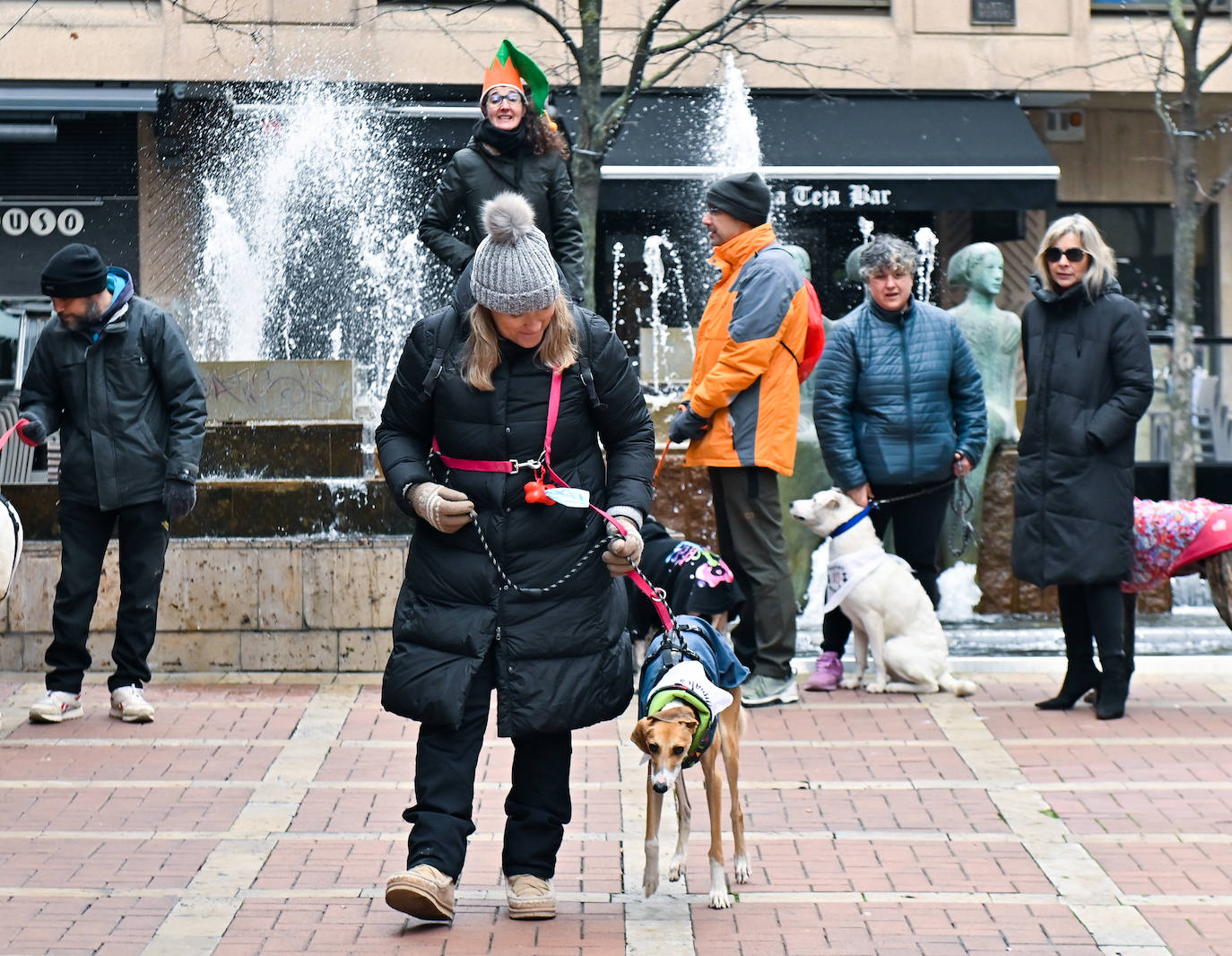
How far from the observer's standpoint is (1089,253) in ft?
24.6

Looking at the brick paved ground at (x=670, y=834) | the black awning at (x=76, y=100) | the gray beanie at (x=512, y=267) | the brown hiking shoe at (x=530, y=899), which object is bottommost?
the brick paved ground at (x=670, y=834)

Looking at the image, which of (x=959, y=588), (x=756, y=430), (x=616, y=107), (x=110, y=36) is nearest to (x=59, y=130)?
(x=110, y=36)

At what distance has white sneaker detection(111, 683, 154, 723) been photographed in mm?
7578

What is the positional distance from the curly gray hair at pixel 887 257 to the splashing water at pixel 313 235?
995cm

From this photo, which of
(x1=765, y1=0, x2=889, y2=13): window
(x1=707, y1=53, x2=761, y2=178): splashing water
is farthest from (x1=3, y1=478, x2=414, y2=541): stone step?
(x1=765, y1=0, x2=889, y2=13): window

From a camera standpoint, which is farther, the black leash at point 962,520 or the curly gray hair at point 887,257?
the black leash at point 962,520

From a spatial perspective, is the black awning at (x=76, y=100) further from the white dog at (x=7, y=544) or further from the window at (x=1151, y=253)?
the white dog at (x=7, y=544)

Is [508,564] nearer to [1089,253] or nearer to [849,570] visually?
[849,570]

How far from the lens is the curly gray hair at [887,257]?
805cm

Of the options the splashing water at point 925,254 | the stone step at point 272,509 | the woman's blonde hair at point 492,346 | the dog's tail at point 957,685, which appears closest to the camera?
the woman's blonde hair at point 492,346

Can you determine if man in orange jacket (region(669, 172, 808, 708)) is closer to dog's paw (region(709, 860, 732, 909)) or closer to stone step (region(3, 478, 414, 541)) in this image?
stone step (region(3, 478, 414, 541))

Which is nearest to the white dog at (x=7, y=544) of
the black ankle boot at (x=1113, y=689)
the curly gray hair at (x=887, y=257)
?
the curly gray hair at (x=887, y=257)

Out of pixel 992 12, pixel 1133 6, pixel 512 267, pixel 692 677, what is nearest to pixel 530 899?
pixel 692 677

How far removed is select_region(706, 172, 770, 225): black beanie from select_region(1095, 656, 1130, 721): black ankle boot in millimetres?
2320
